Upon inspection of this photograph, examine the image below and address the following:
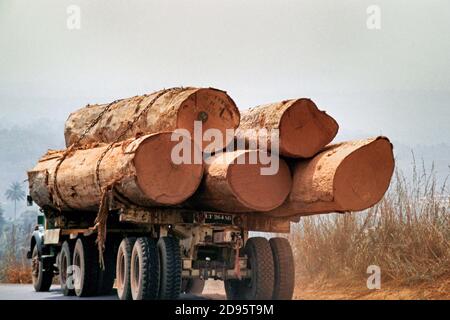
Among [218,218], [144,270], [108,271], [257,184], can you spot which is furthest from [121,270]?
[257,184]

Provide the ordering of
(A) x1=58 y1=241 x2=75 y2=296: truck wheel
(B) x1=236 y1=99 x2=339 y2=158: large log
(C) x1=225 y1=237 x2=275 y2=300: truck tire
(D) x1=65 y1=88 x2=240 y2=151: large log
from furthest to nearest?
(A) x1=58 y1=241 x2=75 y2=296: truck wheel < (C) x1=225 y1=237 x2=275 y2=300: truck tire < (D) x1=65 y1=88 x2=240 y2=151: large log < (B) x1=236 y1=99 x2=339 y2=158: large log

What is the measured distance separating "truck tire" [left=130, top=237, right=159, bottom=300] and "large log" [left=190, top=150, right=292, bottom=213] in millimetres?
1052

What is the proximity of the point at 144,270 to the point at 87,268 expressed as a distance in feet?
10.6

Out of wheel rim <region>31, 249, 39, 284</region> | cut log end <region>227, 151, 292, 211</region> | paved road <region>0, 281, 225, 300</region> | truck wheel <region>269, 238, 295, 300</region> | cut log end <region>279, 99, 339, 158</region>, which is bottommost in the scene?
paved road <region>0, 281, 225, 300</region>

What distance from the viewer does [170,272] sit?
12625 millimetres

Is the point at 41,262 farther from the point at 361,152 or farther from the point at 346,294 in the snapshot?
the point at 361,152

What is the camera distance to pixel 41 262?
18.0 metres

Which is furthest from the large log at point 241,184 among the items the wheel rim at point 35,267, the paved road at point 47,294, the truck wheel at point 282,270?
the wheel rim at point 35,267

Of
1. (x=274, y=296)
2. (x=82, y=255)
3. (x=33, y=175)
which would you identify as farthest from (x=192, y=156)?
(x=33, y=175)

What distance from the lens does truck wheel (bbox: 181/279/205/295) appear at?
17031mm

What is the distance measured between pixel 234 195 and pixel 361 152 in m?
1.92

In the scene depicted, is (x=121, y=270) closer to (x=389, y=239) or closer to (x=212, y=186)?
(x=212, y=186)

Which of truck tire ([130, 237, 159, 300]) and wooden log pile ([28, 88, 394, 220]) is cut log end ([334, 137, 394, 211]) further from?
truck tire ([130, 237, 159, 300])

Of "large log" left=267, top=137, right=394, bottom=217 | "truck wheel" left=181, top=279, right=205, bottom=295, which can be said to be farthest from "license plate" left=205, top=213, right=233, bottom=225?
"truck wheel" left=181, top=279, right=205, bottom=295
